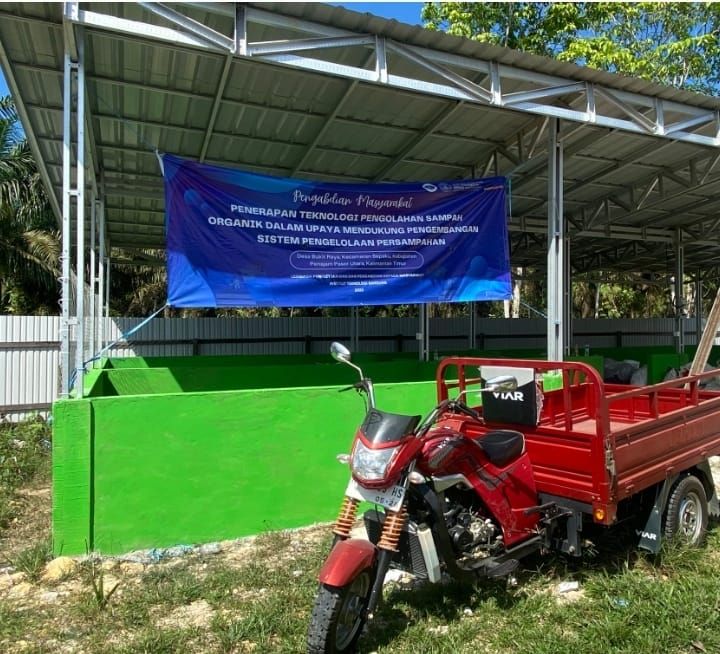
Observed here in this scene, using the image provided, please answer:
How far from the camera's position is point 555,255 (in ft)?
23.4

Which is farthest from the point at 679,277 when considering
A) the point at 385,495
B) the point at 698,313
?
the point at 385,495

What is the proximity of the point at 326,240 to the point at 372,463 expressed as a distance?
160 inches

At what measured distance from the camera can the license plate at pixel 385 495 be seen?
290 centimetres

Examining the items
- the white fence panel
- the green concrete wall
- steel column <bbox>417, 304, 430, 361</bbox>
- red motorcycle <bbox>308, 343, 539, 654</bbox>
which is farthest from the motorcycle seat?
the white fence panel

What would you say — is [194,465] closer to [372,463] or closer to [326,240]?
[372,463]

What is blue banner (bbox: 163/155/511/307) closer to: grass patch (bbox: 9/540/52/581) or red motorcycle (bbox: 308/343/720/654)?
grass patch (bbox: 9/540/52/581)

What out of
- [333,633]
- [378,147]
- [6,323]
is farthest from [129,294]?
[333,633]

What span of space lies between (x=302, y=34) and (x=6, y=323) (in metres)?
7.55

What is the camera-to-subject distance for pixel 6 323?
10.2m

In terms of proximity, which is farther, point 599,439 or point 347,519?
point 599,439

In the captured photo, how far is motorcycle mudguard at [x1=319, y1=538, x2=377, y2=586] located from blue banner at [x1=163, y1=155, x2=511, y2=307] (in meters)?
3.43

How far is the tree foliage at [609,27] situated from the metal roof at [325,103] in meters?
6.79

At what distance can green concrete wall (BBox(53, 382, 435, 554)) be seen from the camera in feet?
13.9

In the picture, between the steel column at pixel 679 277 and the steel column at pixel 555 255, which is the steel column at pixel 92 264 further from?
the steel column at pixel 679 277
